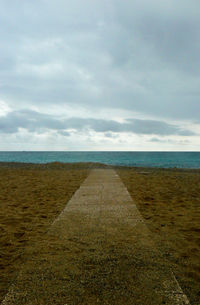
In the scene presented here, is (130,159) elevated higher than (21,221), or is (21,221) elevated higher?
(130,159)

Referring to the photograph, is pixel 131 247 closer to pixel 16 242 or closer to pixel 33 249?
pixel 33 249

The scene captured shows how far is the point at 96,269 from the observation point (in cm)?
315

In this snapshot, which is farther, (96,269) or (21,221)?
(21,221)

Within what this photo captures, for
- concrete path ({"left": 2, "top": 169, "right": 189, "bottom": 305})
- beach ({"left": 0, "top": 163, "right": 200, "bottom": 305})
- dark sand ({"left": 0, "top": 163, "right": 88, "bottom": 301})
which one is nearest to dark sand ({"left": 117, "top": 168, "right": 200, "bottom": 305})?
beach ({"left": 0, "top": 163, "right": 200, "bottom": 305})

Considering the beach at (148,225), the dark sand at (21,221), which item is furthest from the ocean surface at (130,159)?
the dark sand at (21,221)

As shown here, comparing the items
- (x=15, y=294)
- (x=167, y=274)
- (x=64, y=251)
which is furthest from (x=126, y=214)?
(x=15, y=294)

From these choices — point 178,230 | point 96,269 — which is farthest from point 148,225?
point 96,269

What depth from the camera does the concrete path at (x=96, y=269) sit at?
2.59 meters

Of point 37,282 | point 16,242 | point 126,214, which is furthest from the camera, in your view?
point 126,214

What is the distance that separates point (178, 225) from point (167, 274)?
241 cm

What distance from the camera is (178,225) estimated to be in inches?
209

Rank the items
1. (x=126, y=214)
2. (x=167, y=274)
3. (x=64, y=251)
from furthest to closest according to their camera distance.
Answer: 1. (x=126, y=214)
2. (x=64, y=251)
3. (x=167, y=274)

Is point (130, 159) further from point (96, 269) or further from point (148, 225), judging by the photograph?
point (96, 269)

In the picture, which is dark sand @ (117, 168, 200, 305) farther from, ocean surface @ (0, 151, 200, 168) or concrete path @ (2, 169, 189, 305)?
ocean surface @ (0, 151, 200, 168)
